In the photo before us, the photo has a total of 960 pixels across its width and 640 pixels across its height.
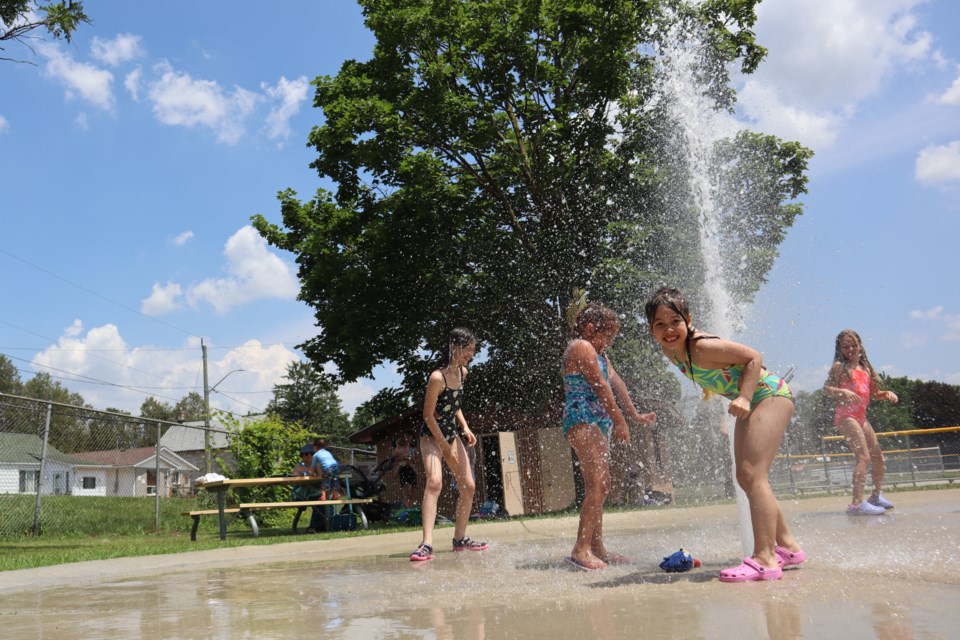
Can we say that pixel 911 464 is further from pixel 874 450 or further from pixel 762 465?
pixel 762 465

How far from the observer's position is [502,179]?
19.7m

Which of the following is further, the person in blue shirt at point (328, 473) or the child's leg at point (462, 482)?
the person in blue shirt at point (328, 473)

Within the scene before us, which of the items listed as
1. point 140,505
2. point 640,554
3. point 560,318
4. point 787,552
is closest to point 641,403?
point 560,318

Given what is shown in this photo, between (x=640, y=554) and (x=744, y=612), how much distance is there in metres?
2.59

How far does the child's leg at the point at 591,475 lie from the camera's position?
4.66 m

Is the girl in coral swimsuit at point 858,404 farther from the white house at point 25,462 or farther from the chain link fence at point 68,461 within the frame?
the white house at point 25,462

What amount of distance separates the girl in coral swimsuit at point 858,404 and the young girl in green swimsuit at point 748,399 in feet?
13.1

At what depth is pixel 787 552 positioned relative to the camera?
3.99 metres

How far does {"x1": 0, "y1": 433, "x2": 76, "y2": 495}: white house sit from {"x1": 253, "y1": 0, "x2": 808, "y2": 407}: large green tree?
22.2 feet

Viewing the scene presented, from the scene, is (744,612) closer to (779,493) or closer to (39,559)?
(39,559)

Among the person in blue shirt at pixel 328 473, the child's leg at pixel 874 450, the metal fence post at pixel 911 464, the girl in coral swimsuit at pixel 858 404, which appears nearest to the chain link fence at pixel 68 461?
the person in blue shirt at pixel 328 473

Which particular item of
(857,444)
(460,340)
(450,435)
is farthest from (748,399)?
(857,444)

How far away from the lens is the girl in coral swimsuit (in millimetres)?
7562

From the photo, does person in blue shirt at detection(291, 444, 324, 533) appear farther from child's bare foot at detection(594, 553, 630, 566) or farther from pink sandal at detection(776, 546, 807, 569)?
pink sandal at detection(776, 546, 807, 569)
